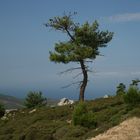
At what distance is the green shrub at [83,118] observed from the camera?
24953 millimetres

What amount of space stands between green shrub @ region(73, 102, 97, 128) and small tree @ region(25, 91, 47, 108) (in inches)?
1230

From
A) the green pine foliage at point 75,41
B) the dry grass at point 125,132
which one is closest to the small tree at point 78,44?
the green pine foliage at point 75,41

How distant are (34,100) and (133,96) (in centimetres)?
3285

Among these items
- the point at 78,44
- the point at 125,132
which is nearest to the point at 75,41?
the point at 78,44

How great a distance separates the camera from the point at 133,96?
26.0 m

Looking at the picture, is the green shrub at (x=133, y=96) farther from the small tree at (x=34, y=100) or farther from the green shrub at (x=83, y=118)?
the small tree at (x=34, y=100)

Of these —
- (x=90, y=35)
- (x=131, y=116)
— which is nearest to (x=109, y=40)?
(x=90, y=35)

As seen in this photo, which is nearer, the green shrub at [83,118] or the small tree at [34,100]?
the green shrub at [83,118]

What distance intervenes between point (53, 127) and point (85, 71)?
625 inches

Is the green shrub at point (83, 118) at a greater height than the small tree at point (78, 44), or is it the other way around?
the small tree at point (78, 44)

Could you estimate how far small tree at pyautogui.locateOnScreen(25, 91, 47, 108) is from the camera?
185ft

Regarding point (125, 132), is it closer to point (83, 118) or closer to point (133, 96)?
point (83, 118)

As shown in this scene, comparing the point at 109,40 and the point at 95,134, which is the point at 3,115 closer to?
the point at 109,40

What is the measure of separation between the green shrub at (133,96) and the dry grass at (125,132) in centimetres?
400
